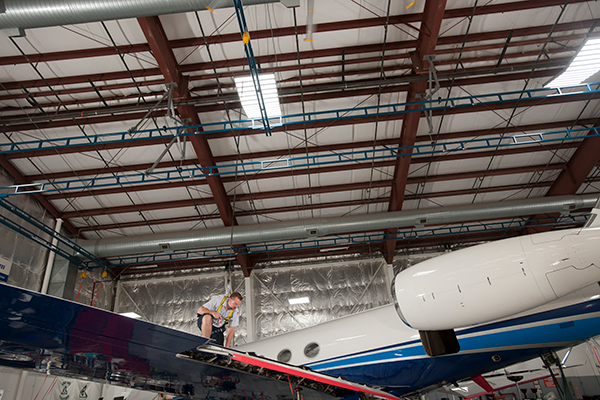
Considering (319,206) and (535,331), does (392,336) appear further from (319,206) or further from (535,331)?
(319,206)

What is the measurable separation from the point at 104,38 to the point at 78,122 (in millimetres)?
3975

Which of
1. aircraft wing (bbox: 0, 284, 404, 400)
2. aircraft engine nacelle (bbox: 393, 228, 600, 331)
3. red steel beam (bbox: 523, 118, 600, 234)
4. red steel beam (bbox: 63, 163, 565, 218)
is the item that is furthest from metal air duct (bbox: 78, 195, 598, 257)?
aircraft engine nacelle (bbox: 393, 228, 600, 331)

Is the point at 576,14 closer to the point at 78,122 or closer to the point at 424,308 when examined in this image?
the point at 424,308

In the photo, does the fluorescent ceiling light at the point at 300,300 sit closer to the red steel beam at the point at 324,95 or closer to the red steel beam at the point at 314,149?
the red steel beam at the point at 314,149

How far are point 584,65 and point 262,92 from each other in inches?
370

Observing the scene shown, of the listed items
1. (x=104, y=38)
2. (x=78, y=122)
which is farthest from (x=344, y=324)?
(x=78, y=122)

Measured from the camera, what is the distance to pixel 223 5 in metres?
7.18

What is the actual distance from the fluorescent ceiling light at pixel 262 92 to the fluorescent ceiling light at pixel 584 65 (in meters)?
8.64

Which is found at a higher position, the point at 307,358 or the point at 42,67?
the point at 42,67

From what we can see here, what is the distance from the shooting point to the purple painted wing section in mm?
2891

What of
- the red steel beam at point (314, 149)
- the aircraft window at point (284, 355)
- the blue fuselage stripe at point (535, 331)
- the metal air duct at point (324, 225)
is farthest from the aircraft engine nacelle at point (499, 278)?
the red steel beam at point (314, 149)

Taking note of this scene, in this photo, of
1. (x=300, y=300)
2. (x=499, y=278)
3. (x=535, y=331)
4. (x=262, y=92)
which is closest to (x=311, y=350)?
(x=535, y=331)

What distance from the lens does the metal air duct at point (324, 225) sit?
50.7 ft

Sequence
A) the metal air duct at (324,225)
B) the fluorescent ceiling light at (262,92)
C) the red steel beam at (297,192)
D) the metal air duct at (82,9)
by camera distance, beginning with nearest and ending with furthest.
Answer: the metal air duct at (82,9) < the fluorescent ceiling light at (262,92) < the metal air duct at (324,225) < the red steel beam at (297,192)
